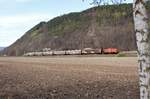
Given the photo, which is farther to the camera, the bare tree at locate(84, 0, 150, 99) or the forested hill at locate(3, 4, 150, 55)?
the forested hill at locate(3, 4, 150, 55)

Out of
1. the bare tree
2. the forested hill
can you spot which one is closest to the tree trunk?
the bare tree

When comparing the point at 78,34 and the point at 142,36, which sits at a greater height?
the point at 78,34

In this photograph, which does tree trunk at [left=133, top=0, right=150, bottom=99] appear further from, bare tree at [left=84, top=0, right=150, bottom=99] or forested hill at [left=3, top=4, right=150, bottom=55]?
forested hill at [left=3, top=4, right=150, bottom=55]

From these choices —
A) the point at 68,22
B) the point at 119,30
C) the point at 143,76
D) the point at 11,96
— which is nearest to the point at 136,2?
the point at 143,76

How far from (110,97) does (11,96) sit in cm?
328

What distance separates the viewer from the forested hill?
108438mm

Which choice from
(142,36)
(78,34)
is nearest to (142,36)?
(142,36)

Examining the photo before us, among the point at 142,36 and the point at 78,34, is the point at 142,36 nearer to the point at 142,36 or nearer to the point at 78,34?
the point at 142,36

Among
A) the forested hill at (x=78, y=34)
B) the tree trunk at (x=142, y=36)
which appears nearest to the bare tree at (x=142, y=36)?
the tree trunk at (x=142, y=36)

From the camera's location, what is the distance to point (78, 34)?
119625 mm

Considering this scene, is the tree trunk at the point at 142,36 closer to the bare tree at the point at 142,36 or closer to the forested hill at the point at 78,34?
the bare tree at the point at 142,36

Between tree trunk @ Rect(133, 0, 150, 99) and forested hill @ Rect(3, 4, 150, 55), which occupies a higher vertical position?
forested hill @ Rect(3, 4, 150, 55)

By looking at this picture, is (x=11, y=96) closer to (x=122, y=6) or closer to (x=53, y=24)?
(x=122, y=6)

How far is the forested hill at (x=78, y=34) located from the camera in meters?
108
